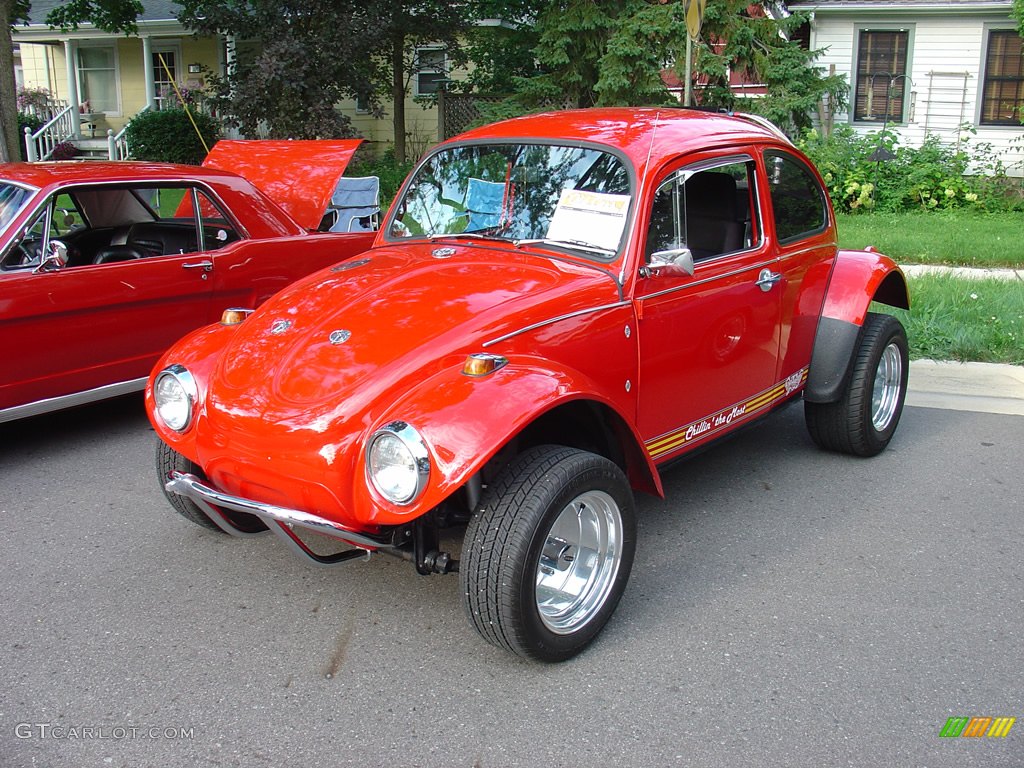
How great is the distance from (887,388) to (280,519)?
3.83 meters

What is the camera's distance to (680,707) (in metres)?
3.12

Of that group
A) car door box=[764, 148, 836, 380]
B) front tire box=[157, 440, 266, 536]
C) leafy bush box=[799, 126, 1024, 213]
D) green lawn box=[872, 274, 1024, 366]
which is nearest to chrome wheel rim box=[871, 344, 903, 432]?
car door box=[764, 148, 836, 380]

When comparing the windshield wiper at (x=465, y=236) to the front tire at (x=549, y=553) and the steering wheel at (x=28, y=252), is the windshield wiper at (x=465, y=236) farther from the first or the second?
the steering wheel at (x=28, y=252)

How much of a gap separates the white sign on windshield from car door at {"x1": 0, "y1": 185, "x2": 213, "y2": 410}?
280 centimetres

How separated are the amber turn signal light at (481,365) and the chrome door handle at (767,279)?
1.72m

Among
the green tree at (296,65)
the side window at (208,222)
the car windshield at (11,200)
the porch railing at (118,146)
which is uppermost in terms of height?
the green tree at (296,65)

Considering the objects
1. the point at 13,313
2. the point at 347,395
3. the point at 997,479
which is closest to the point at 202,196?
the point at 13,313

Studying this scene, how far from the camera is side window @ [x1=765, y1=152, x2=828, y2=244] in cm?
478

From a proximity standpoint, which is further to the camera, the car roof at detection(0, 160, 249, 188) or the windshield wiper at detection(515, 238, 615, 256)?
the car roof at detection(0, 160, 249, 188)

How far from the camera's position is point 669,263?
3.78 m

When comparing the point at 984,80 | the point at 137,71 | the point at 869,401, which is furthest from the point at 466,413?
the point at 137,71

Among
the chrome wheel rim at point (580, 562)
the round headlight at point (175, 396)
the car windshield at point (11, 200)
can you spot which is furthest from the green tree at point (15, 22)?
the chrome wheel rim at point (580, 562)

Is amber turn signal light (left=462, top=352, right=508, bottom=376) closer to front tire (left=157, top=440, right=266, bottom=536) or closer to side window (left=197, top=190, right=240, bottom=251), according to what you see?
front tire (left=157, top=440, right=266, bottom=536)

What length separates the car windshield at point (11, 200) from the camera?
5281 mm
